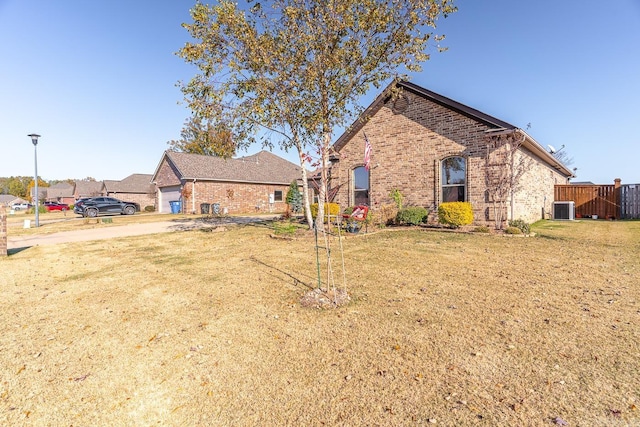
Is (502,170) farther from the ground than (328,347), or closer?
farther from the ground

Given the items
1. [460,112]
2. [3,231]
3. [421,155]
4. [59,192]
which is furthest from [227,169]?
[59,192]

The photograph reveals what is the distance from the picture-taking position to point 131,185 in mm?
38750

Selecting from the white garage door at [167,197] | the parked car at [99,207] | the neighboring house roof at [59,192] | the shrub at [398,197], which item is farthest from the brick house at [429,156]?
the neighboring house roof at [59,192]

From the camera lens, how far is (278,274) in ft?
19.6

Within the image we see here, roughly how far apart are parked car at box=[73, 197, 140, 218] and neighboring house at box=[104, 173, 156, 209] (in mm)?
11168

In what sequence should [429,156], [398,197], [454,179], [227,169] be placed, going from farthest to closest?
[227,169] < [398,197] < [429,156] < [454,179]

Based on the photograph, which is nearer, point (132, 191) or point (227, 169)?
point (227, 169)

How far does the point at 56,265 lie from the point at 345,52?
10261 mm

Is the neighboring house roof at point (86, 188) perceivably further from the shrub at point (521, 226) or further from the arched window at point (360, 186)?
the shrub at point (521, 226)

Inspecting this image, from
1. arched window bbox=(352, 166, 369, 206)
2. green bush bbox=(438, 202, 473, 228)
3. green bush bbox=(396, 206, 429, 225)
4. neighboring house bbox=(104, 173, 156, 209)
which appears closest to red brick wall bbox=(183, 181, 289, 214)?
neighboring house bbox=(104, 173, 156, 209)

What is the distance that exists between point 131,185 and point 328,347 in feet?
144

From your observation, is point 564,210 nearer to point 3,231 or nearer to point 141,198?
point 3,231

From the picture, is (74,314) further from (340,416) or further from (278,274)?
(340,416)

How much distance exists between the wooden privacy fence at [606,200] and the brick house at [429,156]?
3.94 metres
